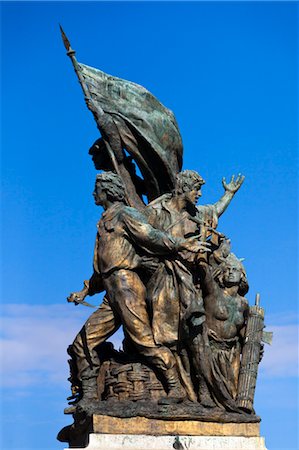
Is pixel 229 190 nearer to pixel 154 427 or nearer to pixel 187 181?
pixel 187 181

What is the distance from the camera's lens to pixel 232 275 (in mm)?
18344

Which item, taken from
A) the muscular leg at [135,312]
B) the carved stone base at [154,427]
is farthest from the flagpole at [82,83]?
the carved stone base at [154,427]

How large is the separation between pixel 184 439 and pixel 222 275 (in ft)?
8.21

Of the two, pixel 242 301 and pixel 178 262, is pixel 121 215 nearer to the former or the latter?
pixel 178 262

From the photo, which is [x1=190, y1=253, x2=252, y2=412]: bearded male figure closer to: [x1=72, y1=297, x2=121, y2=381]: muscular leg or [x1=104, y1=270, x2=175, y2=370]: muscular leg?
[x1=104, y1=270, x2=175, y2=370]: muscular leg

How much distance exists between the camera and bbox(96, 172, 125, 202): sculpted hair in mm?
18125

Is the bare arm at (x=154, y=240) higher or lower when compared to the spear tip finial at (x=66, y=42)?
lower

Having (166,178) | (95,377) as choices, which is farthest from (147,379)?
(166,178)

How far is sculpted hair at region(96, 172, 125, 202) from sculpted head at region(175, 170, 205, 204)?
828 mm

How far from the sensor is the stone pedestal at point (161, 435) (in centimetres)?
1683

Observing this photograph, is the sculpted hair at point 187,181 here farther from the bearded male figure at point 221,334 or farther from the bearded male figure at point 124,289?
the bearded male figure at point 221,334

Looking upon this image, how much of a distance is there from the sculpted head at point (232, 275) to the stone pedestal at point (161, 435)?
2.05m

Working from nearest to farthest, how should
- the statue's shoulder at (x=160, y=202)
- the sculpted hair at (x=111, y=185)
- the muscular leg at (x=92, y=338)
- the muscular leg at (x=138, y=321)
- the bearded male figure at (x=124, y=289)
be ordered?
1. the muscular leg at (x=138, y=321)
2. the bearded male figure at (x=124, y=289)
3. the muscular leg at (x=92, y=338)
4. the sculpted hair at (x=111, y=185)
5. the statue's shoulder at (x=160, y=202)

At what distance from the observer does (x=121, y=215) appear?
58.7 feet
